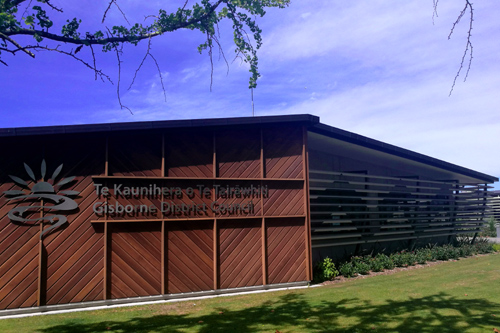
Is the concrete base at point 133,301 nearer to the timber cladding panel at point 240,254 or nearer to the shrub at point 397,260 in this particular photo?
the timber cladding panel at point 240,254

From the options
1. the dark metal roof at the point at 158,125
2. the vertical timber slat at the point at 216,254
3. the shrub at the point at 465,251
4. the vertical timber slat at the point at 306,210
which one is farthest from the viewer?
the shrub at the point at 465,251

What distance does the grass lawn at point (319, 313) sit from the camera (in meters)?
7.46

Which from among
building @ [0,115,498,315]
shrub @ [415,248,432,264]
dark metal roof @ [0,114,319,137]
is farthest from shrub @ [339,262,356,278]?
dark metal roof @ [0,114,319,137]

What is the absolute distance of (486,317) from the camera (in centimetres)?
784

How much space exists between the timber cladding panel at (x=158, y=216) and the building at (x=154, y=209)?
0.08 feet

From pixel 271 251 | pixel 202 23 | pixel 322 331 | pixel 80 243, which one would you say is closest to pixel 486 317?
pixel 322 331

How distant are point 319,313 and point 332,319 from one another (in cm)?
52

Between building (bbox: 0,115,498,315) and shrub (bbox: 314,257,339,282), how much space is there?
67 cm

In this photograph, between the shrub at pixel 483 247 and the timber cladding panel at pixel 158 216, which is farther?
the shrub at pixel 483 247

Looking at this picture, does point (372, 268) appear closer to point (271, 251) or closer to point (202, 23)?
point (271, 251)

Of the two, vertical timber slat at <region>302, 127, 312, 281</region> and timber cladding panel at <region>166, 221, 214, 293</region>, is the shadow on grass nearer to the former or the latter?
timber cladding panel at <region>166, 221, 214, 293</region>

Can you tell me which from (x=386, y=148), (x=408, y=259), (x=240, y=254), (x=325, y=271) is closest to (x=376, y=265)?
(x=408, y=259)

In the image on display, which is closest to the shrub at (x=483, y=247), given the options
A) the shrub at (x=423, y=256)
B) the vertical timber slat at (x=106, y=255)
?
the shrub at (x=423, y=256)

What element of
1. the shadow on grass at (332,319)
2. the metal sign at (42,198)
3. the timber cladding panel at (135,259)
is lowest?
the shadow on grass at (332,319)
